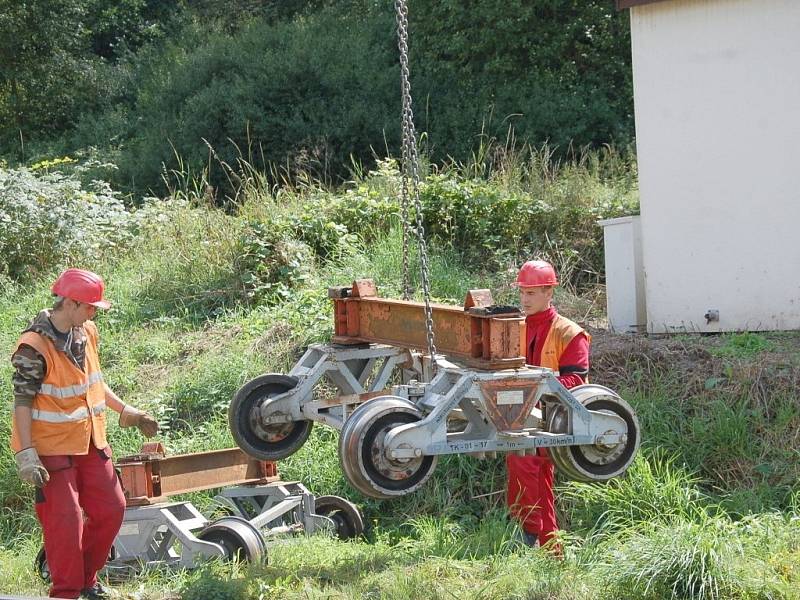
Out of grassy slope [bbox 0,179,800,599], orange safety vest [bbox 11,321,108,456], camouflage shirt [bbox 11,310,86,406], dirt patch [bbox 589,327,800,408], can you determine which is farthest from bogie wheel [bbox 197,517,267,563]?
dirt patch [bbox 589,327,800,408]

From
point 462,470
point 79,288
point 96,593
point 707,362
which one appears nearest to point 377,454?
point 79,288

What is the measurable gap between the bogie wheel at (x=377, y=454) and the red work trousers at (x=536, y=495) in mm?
1637

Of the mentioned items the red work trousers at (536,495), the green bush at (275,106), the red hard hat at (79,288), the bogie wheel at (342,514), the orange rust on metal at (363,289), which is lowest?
the bogie wheel at (342,514)

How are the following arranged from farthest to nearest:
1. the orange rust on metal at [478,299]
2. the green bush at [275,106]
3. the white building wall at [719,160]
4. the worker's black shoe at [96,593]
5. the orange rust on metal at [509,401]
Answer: the green bush at [275,106] < the white building wall at [719,160] < the worker's black shoe at [96,593] < the orange rust on metal at [478,299] < the orange rust on metal at [509,401]

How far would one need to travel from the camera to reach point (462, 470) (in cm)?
862

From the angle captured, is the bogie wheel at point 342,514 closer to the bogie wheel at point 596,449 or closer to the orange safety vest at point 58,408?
the orange safety vest at point 58,408

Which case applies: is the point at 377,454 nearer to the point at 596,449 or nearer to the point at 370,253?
the point at 596,449

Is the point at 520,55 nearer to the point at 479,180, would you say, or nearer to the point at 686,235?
the point at 479,180

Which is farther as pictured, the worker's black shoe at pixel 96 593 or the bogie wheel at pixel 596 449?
the worker's black shoe at pixel 96 593

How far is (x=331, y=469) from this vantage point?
8.83 metres

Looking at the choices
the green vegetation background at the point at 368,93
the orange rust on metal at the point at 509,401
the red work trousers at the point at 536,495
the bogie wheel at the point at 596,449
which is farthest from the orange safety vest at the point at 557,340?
the green vegetation background at the point at 368,93

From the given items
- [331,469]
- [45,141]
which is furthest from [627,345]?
[45,141]

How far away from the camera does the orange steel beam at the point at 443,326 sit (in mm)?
5758

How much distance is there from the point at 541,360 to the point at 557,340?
0.16 meters
